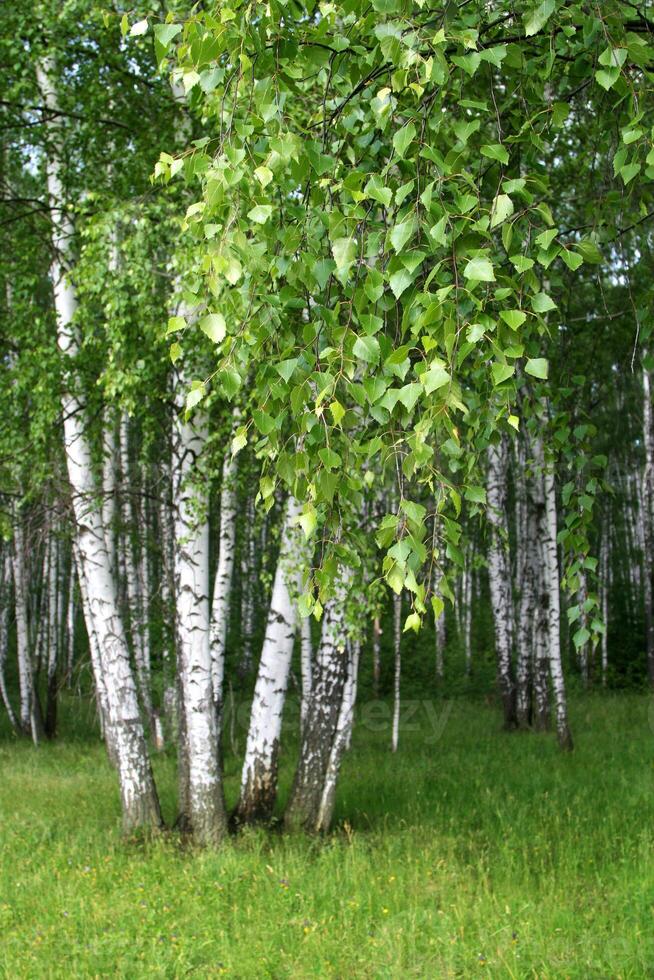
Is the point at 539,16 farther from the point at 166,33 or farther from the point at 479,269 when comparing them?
the point at 166,33

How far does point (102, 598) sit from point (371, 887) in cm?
333

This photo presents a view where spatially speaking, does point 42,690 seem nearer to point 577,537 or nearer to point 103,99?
point 103,99

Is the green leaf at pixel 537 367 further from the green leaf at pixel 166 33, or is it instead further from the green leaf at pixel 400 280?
the green leaf at pixel 166 33

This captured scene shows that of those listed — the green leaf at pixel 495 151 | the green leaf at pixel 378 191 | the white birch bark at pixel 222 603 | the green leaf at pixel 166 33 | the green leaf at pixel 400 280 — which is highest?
the green leaf at pixel 166 33

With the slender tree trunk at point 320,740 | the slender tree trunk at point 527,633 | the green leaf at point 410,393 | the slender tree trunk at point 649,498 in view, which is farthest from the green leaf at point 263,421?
the slender tree trunk at point 649,498

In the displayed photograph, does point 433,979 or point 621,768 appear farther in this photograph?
point 621,768

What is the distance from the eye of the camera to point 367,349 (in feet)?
7.22

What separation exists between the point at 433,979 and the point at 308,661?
8.45 m

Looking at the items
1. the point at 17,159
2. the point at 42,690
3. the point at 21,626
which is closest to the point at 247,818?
the point at 17,159

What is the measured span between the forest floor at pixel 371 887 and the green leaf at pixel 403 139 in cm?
420

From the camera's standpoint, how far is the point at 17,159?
9500 mm

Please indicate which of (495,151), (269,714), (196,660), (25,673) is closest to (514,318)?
(495,151)

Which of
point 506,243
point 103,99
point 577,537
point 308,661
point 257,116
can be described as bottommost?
point 308,661

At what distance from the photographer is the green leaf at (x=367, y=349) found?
2172mm
